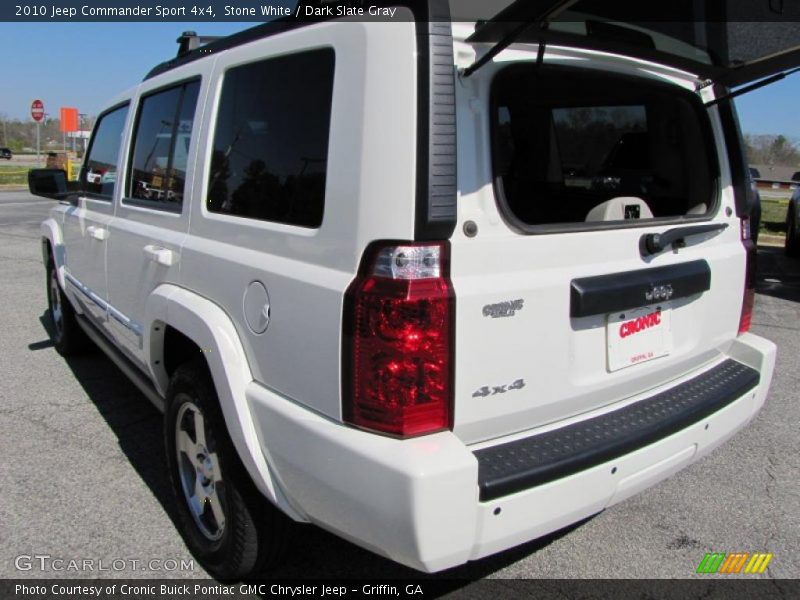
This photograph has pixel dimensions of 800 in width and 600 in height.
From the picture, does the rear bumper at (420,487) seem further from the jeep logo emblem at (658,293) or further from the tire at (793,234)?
the tire at (793,234)

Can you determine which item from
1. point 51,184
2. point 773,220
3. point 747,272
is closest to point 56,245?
point 51,184

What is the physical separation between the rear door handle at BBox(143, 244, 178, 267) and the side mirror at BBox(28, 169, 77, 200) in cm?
207

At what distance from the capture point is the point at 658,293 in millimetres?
2357

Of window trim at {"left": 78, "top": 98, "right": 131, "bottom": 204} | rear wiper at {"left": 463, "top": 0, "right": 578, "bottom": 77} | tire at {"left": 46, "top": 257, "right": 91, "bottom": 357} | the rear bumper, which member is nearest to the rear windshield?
rear wiper at {"left": 463, "top": 0, "right": 578, "bottom": 77}

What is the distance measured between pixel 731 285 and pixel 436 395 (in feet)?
5.45

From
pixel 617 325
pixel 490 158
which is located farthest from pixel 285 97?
pixel 617 325

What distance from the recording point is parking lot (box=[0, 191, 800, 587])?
2682 millimetres

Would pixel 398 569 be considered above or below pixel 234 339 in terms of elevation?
below

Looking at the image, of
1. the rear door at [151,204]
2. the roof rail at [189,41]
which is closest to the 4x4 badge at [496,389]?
the rear door at [151,204]

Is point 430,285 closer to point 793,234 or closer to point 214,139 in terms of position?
point 214,139

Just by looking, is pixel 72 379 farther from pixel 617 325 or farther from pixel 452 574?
pixel 617 325

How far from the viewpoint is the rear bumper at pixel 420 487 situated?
1.72 metres

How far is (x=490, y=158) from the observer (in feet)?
6.30

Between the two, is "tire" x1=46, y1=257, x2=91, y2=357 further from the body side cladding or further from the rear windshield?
the rear windshield
